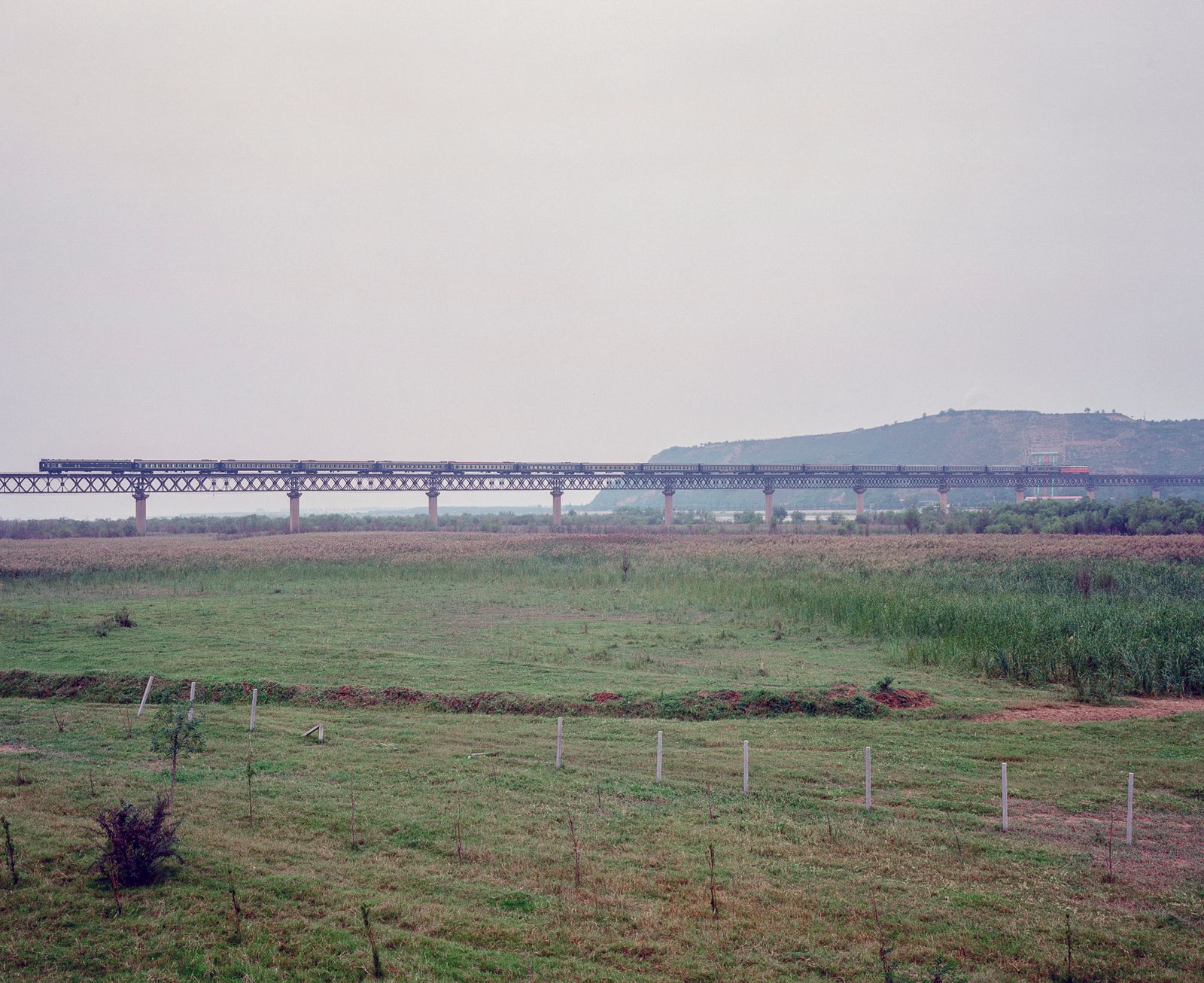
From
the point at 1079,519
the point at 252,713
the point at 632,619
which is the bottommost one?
the point at 632,619

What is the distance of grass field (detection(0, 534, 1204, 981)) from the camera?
8414 mm

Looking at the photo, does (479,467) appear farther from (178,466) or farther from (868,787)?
(868,787)

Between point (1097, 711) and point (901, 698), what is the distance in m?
4.23

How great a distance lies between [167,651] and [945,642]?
847 inches

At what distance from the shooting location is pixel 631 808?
12078 mm

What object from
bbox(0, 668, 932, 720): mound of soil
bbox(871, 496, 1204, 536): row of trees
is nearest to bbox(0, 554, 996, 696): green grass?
bbox(0, 668, 932, 720): mound of soil

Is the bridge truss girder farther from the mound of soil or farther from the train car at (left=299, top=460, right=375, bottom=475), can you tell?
the mound of soil

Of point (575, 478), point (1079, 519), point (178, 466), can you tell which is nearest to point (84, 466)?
point (178, 466)

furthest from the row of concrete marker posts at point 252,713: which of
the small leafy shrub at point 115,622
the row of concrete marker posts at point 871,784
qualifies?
the small leafy shrub at point 115,622

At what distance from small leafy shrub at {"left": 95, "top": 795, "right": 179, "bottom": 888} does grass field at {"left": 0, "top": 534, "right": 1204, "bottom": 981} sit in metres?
0.28

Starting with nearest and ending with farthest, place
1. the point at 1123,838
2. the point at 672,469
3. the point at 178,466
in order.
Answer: the point at 1123,838
the point at 178,466
the point at 672,469

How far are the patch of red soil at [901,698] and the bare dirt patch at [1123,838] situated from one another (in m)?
5.58

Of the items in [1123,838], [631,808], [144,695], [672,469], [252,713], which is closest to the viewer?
[1123,838]

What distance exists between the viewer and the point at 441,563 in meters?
49.4
